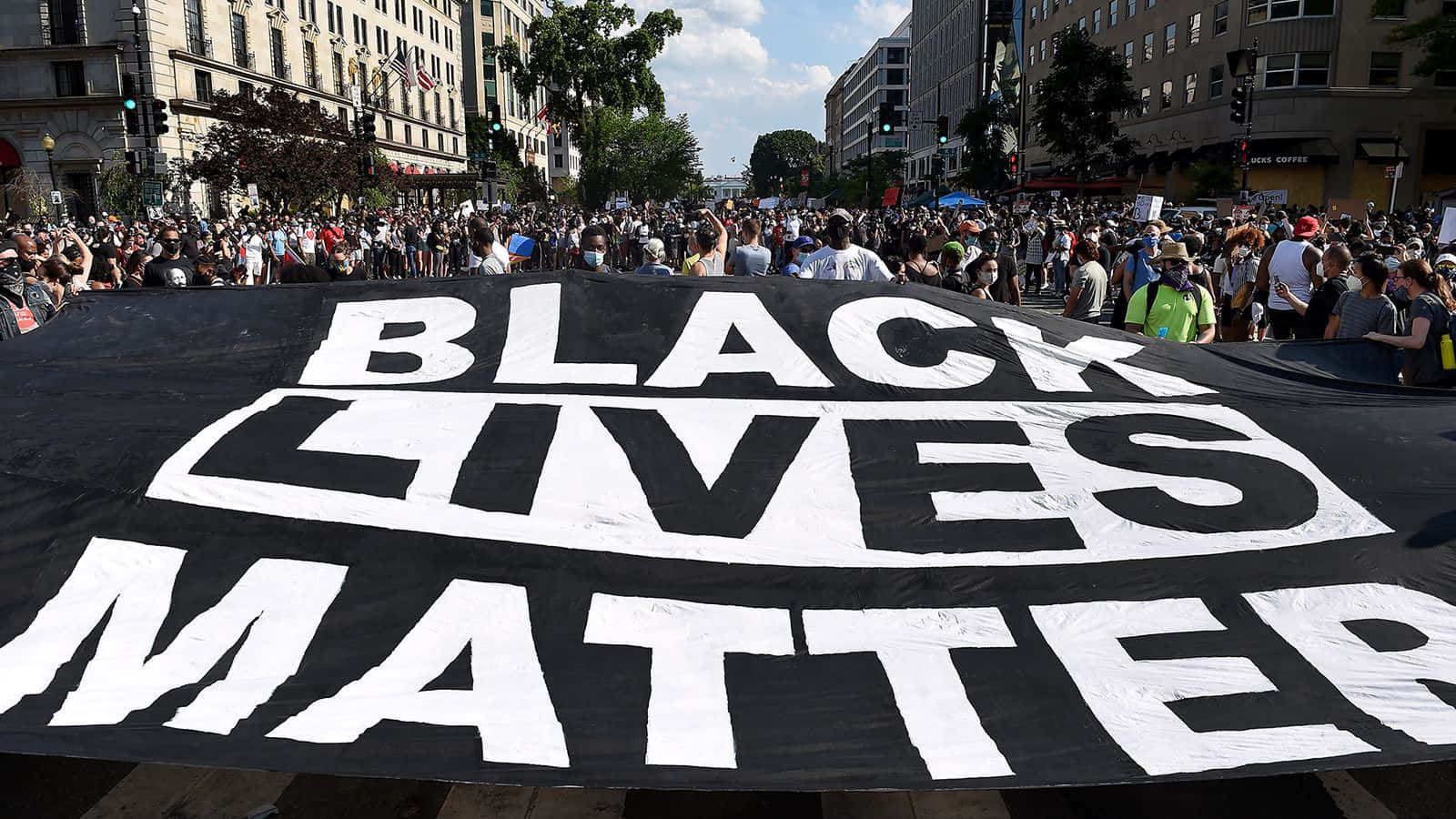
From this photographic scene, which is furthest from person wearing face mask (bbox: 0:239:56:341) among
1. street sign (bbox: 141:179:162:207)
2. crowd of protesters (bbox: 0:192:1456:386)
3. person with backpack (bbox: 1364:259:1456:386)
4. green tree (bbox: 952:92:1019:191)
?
green tree (bbox: 952:92:1019:191)

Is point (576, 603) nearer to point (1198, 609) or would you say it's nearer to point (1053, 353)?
point (1198, 609)

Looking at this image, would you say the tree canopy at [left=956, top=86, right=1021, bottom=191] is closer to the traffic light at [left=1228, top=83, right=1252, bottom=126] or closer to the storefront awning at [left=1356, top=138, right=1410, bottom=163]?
the storefront awning at [left=1356, top=138, right=1410, bottom=163]

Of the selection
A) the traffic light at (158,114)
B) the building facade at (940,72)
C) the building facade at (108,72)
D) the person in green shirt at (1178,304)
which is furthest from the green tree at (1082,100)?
the person in green shirt at (1178,304)

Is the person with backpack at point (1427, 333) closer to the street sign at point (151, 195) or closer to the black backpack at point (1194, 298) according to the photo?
the black backpack at point (1194, 298)

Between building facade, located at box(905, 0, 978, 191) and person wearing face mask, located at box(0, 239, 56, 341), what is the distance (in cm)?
7457

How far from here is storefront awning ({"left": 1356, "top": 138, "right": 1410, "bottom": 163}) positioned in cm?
4669

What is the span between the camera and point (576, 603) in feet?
13.8

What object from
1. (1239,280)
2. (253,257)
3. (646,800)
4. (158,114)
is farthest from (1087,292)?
(158,114)

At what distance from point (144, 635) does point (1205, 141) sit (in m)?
55.5

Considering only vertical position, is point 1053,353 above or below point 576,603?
above

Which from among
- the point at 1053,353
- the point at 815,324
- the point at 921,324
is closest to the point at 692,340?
the point at 815,324

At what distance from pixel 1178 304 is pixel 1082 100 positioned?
53.8 metres

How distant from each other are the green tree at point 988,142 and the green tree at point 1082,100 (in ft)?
28.9

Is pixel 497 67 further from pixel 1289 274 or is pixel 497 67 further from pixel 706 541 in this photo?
pixel 706 541
